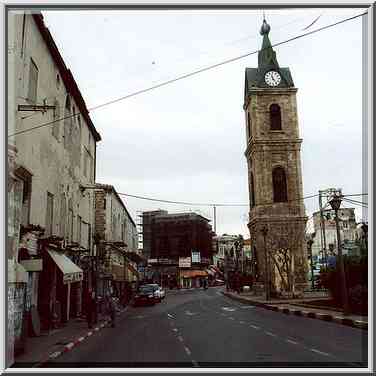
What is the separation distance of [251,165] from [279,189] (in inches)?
209

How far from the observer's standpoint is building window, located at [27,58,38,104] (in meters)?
16.9

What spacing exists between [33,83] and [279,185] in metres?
38.1

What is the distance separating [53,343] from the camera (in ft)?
47.5

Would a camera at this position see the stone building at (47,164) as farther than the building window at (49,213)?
No

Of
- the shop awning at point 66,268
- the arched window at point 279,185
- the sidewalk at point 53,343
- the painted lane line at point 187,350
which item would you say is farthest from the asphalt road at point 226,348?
the arched window at point 279,185

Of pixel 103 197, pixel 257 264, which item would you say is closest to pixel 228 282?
pixel 257 264

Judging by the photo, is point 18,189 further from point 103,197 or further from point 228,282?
point 228,282

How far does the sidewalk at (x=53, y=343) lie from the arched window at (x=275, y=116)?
37.0 meters

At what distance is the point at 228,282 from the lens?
70500 millimetres

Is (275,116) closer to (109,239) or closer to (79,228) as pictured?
(109,239)

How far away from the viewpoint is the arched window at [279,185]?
51719 mm

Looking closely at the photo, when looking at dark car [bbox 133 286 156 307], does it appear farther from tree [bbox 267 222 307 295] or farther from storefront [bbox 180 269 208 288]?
storefront [bbox 180 269 208 288]

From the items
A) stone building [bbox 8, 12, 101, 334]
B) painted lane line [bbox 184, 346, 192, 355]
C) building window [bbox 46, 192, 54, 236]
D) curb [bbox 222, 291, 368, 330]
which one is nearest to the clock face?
curb [bbox 222, 291, 368, 330]

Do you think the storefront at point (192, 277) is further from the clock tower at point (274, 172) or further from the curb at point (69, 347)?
the curb at point (69, 347)
